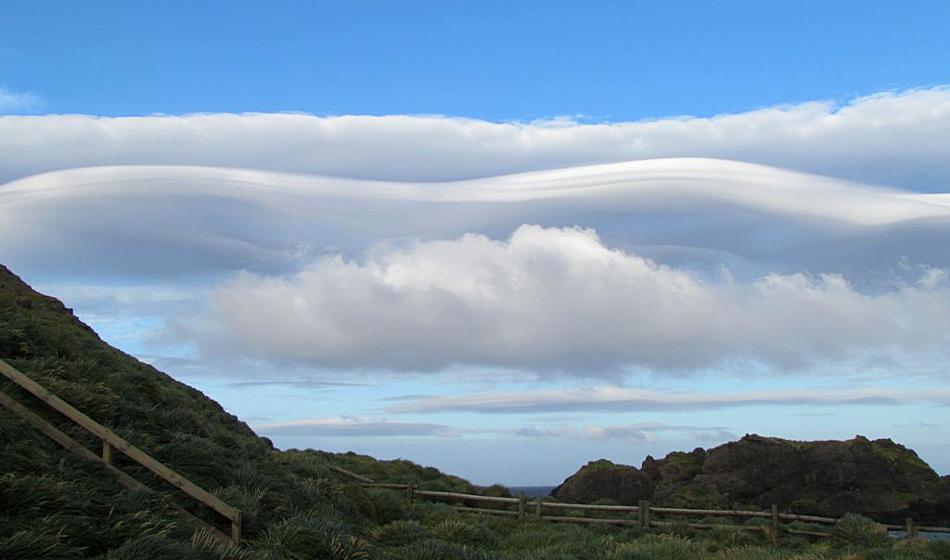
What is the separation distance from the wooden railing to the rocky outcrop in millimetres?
23939

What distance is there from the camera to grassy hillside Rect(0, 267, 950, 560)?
9789 mm

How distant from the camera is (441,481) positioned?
102 feet

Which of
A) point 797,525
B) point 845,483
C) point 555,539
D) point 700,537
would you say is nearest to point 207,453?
point 555,539

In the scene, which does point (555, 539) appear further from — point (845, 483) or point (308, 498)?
point (845, 483)

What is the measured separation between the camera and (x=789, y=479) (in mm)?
37281

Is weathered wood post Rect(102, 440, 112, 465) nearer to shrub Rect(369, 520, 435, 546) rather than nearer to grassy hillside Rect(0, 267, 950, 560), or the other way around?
grassy hillside Rect(0, 267, 950, 560)

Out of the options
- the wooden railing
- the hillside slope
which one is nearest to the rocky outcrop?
the hillside slope

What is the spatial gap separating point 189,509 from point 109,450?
1.39 m

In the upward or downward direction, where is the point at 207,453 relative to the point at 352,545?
upward

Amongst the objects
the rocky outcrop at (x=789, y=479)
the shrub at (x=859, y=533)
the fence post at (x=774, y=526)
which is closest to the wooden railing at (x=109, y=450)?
the shrub at (x=859, y=533)

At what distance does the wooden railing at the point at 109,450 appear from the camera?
1184cm

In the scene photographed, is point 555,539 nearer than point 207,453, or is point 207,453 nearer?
point 207,453

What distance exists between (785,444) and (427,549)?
3053 centimetres

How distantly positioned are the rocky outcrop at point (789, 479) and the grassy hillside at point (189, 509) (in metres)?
14.1
